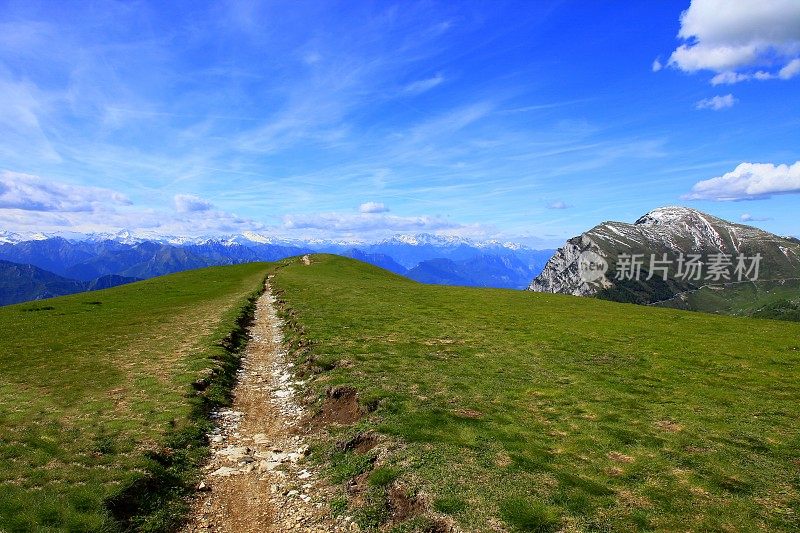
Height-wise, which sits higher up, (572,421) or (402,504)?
(572,421)

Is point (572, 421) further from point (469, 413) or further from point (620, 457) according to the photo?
point (469, 413)

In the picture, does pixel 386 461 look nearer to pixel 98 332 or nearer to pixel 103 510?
pixel 103 510

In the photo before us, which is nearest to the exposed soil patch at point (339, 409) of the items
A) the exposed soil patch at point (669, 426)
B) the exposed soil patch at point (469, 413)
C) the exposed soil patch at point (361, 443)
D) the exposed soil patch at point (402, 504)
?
the exposed soil patch at point (361, 443)

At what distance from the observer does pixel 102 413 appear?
19453mm

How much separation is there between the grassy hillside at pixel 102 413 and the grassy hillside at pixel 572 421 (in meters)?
6.27

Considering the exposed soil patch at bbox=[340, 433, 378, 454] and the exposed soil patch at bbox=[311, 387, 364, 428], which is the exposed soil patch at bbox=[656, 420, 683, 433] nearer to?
the exposed soil patch at bbox=[340, 433, 378, 454]

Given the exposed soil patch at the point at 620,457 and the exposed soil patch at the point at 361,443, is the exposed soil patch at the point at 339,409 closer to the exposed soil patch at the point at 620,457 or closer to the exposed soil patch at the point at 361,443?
the exposed soil patch at the point at 361,443

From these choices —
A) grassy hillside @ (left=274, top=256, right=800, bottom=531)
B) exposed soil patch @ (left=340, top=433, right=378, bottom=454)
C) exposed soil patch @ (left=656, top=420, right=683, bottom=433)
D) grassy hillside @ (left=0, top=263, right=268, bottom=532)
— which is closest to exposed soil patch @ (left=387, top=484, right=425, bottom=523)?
grassy hillside @ (left=274, top=256, right=800, bottom=531)

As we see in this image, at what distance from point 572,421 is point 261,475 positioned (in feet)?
45.4

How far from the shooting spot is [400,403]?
66.5 ft

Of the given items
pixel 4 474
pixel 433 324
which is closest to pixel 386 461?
pixel 4 474

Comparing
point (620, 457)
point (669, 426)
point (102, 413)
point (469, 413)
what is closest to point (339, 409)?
point (469, 413)

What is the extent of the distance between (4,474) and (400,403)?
49.5ft

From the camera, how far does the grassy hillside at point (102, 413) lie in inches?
496
